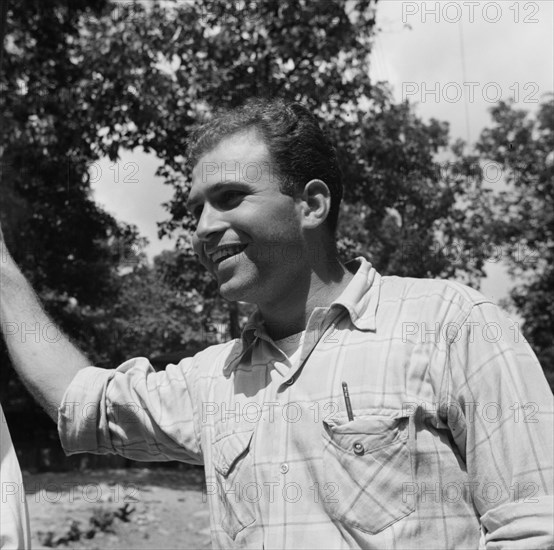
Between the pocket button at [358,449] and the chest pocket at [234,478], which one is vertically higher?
the pocket button at [358,449]

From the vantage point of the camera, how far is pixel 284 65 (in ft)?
30.8

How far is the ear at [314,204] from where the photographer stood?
2.11 meters

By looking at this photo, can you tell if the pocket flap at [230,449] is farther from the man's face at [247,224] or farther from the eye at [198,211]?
the eye at [198,211]

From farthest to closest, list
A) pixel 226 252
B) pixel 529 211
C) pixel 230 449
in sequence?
pixel 529 211 < pixel 226 252 < pixel 230 449

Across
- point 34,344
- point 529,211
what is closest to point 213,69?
point 34,344

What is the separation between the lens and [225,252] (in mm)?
2039

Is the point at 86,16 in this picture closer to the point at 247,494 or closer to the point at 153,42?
the point at 153,42

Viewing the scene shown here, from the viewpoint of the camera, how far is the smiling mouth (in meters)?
2.02

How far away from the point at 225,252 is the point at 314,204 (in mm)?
275

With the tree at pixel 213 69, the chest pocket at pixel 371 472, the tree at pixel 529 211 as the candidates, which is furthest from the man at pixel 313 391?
the tree at pixel 529 211

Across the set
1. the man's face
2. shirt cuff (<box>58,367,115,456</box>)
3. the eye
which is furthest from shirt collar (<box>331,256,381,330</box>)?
shirt cuff (<box>58,367,115,456</box>)

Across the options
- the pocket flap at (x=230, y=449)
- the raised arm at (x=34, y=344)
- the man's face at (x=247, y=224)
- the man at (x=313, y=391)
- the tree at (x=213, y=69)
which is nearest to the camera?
the man at (x=313, y=391)

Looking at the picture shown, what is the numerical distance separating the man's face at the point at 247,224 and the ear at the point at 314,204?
0.03 metres

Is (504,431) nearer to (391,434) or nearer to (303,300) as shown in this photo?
(391,434)
